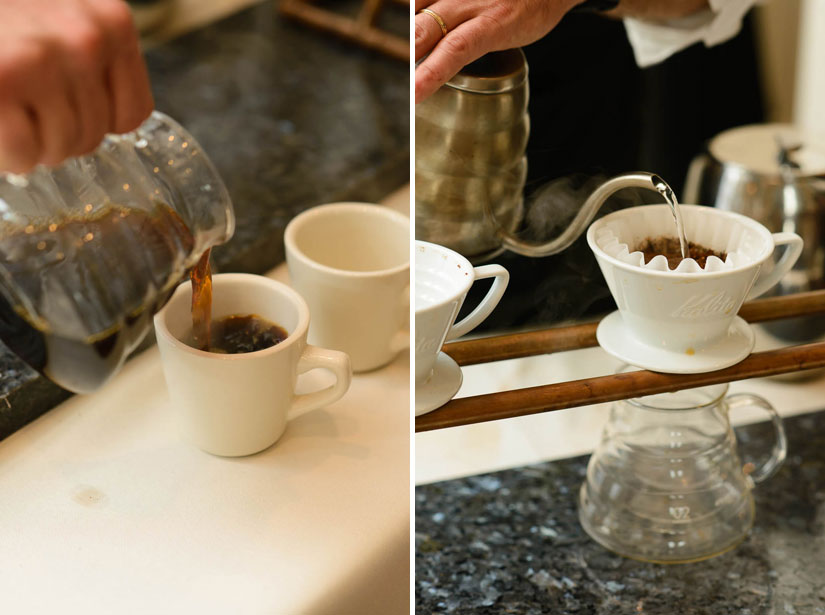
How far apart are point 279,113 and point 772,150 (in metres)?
0.46

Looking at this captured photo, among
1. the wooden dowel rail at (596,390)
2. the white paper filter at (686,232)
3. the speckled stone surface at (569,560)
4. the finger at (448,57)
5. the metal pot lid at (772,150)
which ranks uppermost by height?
the finger at (448,57)

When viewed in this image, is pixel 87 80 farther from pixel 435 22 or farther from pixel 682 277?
pixel 682 277

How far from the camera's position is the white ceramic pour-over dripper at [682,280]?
0.42 m

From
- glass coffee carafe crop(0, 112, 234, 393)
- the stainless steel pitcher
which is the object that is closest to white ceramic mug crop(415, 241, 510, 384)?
glass coffee carafe crop(0, 112, 234, 393)

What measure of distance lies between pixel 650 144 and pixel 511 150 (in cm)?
72

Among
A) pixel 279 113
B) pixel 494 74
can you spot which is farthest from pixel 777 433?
pixel 279 113

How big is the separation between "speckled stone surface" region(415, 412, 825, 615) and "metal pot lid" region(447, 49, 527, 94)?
26 cm

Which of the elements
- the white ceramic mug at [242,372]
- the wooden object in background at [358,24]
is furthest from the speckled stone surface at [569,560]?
the wooden object in background at [358,24]

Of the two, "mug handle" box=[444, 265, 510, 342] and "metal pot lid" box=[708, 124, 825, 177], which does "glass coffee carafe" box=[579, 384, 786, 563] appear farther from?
"metal pot lid" box=[708, 124, 825, 177]

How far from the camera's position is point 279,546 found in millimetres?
473

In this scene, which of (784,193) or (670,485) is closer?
(670,485)

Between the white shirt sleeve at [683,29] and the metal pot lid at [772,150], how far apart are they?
207 mm

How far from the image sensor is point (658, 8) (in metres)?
0.58

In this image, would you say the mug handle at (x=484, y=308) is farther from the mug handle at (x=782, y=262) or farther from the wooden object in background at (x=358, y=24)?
the wooden object in background at (x=358, y=24)
